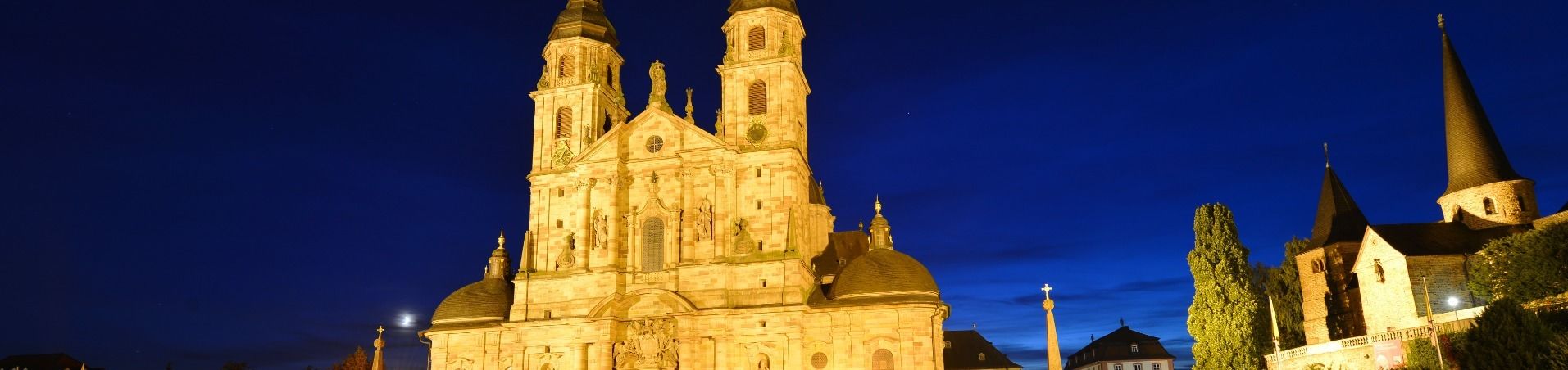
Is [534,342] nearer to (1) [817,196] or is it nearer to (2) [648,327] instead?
(2) [648,327]

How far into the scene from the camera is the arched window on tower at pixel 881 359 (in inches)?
1610

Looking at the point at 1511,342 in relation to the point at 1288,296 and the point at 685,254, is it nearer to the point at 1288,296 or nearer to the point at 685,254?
the point at 685,254

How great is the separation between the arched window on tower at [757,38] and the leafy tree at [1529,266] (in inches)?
1142

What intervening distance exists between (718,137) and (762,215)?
4.06 m

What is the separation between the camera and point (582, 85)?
47.8 m

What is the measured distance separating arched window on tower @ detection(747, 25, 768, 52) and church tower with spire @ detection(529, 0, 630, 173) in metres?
7.19

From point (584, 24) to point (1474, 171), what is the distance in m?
40.8

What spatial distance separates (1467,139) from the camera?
49281mm

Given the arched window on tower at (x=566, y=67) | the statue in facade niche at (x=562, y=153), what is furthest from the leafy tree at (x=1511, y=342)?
the arched window on tower at (x=566, y=67)

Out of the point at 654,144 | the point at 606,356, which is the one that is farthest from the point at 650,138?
the point at 606,356

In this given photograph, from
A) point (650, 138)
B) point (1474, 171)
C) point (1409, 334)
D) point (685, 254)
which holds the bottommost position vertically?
point (1409, 334)

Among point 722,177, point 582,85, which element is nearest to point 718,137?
point 722,177

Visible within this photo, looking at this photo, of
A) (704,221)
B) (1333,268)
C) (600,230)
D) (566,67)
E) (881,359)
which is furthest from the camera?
(1333,268)

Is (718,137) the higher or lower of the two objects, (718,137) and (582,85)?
the lower
